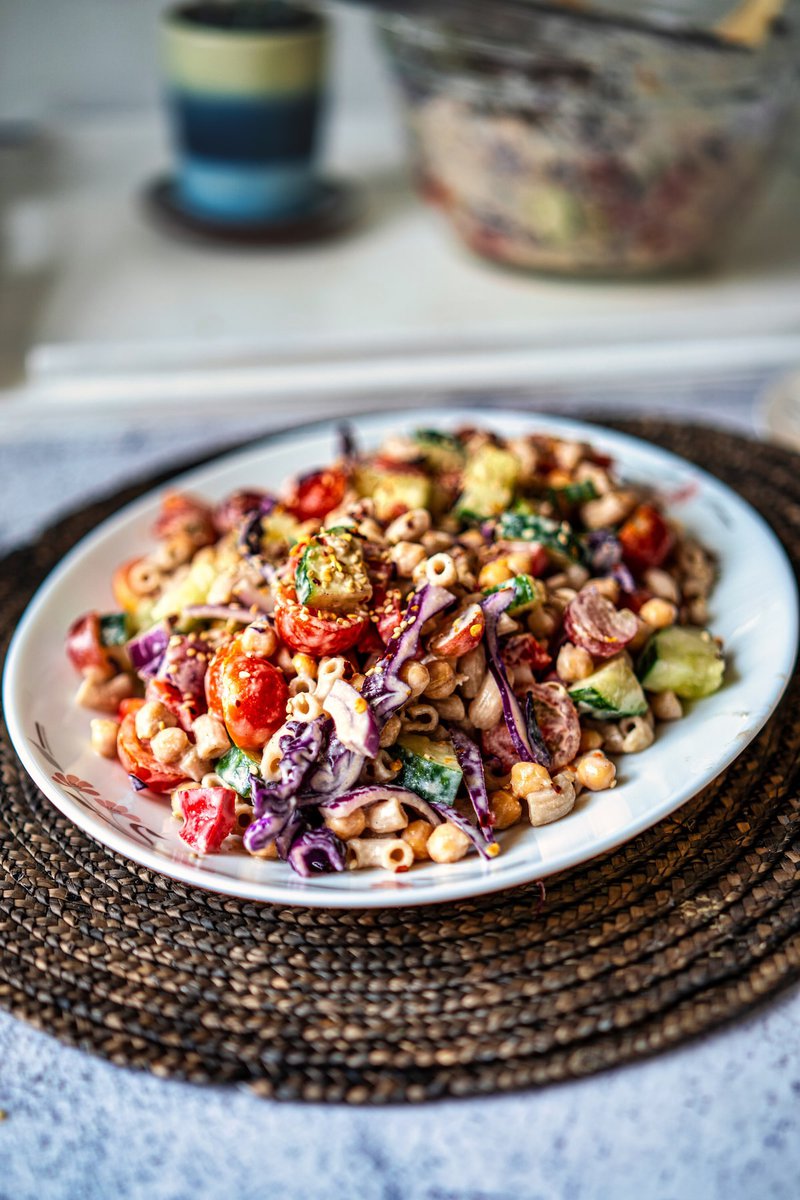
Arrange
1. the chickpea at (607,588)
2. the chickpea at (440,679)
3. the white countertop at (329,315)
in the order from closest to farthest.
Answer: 1. the chickpea at (440,679)
2. the chickpea at (607,588)
3. the white countertop at (329,315)

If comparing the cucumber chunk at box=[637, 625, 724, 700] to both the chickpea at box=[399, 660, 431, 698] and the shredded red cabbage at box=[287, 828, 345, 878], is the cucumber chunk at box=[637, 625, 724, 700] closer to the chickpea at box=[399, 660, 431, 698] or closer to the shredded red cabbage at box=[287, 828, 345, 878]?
the chickpea at box=[399, 660, 431, 698]

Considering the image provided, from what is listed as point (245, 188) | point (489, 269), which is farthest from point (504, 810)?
point (245, 188)

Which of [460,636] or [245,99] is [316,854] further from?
[245,99]

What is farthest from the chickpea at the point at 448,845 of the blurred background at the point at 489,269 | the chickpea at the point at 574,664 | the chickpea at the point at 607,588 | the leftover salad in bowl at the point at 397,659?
the blurred background at the point at 489,269

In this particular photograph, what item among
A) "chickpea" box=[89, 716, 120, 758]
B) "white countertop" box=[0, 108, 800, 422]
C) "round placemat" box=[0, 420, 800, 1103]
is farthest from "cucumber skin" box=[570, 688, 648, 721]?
"white countertop" box=[0, 108, 800, 422]

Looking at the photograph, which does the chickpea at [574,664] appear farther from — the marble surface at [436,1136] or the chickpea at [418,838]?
the marble surface at [436,1136]

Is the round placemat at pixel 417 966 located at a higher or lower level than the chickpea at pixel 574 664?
lower
